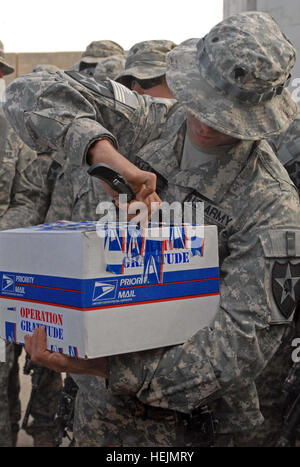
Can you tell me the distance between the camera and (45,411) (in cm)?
370

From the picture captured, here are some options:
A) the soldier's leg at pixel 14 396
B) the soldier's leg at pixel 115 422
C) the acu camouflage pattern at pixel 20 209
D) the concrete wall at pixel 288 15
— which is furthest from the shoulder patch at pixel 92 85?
the concrete wall at pixel 288 15

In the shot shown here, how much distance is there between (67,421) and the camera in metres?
3.28

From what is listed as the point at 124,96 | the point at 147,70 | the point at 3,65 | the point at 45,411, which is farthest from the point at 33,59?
the point at 124,96

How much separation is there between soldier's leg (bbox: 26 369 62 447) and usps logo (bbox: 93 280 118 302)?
229 cm

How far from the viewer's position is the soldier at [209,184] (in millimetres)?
1738

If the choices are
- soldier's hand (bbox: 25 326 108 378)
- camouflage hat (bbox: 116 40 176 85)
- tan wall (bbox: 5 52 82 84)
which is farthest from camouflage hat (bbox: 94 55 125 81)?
tan wall (bbox: 5 52 82 84)

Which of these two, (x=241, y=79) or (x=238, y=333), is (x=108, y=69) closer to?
(x=241, y=79)

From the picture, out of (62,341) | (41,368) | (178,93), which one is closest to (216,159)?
(178,93)

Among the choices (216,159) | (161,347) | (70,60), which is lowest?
(161,347)

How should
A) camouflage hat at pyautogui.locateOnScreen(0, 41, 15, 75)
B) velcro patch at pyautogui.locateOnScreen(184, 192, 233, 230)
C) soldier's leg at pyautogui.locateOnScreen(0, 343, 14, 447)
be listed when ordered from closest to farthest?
velcro patch at pyautogui.locateOnScreen(184, 192, 233, 230)
soldier's leg at pyautogui.locateOnScreen(0, 343, 14, 447)
camouflage hat at pyautogui.locateOnScreen(0, 41, 15, 75)

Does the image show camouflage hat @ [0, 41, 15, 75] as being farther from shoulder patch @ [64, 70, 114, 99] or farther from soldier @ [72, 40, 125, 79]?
shoulder patch @ [64, 70, 114, 99]

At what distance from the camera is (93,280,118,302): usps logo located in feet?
4.85
